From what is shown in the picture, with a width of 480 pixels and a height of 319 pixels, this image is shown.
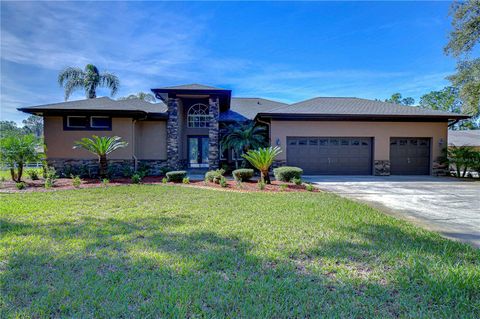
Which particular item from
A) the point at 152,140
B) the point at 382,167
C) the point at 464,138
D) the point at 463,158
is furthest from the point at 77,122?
the point at 464,138

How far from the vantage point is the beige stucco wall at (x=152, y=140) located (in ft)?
48.6


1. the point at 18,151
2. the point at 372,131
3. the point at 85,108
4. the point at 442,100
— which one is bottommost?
the point at 18,151

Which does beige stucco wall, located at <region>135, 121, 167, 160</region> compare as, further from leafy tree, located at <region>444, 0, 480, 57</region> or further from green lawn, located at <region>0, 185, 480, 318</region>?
leafy tree, located at <region>444, 0, 480, 57</region>

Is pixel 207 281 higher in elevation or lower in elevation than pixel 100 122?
lower

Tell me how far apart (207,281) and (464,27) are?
62.5 ft

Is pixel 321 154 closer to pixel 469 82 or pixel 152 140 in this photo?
pixel 469 82

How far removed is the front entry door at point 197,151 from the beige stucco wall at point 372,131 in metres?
5.31

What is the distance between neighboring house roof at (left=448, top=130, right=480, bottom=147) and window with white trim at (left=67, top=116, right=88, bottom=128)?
29702mm

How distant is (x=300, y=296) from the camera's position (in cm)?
246

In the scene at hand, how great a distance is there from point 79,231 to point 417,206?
26.9ft

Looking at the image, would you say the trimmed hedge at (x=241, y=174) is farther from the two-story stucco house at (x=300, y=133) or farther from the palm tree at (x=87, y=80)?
the palm tree at (x=87, y=80)

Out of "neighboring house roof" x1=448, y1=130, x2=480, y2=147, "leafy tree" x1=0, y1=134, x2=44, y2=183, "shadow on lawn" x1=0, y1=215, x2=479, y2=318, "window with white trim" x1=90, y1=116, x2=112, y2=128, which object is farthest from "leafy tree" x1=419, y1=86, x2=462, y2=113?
"leafy tree" x1=0, y1=134, x2=44, y2=183

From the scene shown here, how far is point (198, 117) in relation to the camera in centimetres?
1683

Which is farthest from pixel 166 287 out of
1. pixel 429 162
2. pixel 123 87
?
pixel 123 87
